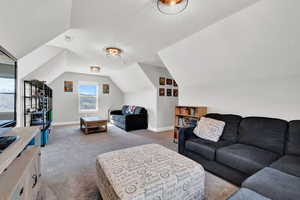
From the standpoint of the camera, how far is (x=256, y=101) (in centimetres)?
251

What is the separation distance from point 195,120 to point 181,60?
155cm

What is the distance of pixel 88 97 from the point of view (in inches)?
259

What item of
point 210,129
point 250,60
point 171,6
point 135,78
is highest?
point 171,6

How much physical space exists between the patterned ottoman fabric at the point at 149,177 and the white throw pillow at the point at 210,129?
1078mm

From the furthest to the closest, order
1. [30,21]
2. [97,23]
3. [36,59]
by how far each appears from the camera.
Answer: [36,59]
[97,23]
[30,21]

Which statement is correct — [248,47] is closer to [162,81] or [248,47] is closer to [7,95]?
[162,81]

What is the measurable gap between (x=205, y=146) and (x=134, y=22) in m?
2.33

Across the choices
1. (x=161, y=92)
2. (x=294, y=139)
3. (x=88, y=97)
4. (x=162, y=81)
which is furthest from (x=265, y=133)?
(x=88, y=97)

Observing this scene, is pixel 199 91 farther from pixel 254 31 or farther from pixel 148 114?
pixel 148 114

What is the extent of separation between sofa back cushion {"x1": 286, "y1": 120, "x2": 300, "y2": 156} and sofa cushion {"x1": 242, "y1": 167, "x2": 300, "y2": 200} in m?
0.74

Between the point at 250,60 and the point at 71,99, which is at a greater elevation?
the point at 250,60

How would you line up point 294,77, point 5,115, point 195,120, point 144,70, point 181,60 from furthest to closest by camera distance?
point 144,70 < point 195,120 < point 181,60 < point 294,77 < point 5,115

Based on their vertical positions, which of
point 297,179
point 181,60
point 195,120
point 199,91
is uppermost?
point 181,60

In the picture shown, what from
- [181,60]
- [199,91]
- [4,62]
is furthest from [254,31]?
[4,62]
